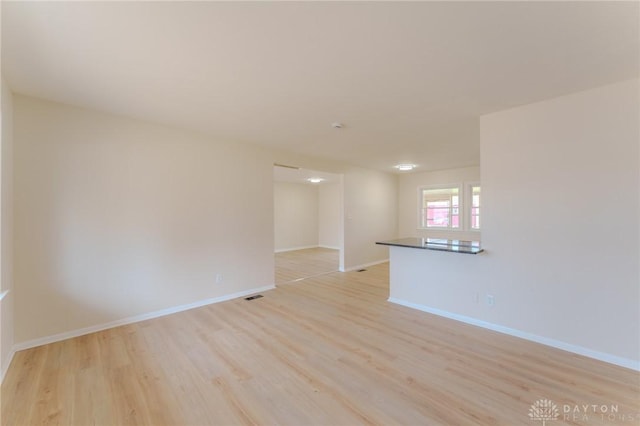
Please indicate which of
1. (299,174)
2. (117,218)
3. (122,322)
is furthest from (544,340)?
(299,174)

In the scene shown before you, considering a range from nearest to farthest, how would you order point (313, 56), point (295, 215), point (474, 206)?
point (313, 56) → point (474, 206) → point (295, 215)

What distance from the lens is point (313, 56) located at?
193 cm

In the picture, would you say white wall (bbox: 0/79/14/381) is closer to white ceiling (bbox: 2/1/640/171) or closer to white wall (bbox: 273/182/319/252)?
white ceiling (bbox: 2/1/640/171)

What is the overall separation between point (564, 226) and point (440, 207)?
449 cm

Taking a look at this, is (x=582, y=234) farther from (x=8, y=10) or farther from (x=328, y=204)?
(x=328, y=204)

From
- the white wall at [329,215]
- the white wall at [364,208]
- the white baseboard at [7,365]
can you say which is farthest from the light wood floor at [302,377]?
the white wall at [329,215]

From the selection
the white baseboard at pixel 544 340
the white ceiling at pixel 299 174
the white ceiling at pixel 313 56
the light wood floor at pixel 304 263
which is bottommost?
the light wood floor at pixel 304 263

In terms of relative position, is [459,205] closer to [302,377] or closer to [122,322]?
[302,377]

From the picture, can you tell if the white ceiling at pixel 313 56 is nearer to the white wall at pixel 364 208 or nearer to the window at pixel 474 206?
the white wall at pixel 364 208

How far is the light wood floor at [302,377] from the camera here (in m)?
1.72

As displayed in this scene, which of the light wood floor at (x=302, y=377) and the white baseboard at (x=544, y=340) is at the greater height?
the white baseboard at (x=544, y=340)

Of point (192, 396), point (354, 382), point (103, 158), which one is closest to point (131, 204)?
point (103, 158)

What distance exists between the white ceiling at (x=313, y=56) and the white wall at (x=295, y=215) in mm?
6039

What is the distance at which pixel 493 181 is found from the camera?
303cm
